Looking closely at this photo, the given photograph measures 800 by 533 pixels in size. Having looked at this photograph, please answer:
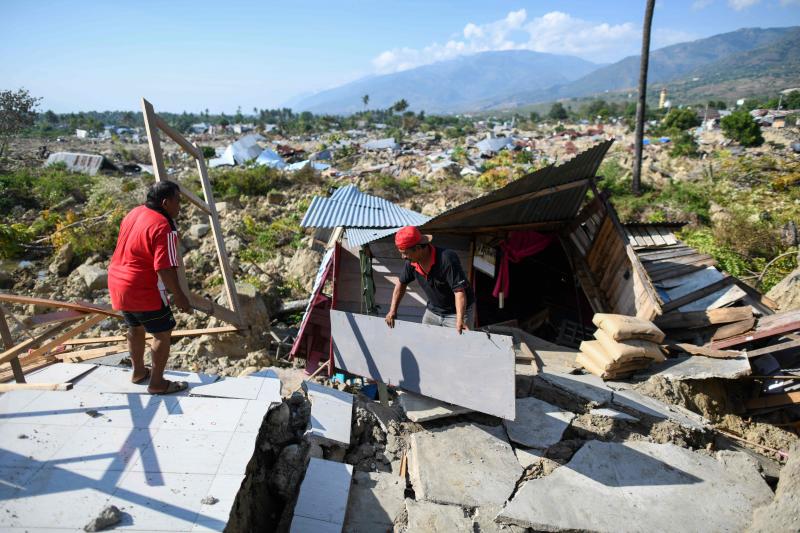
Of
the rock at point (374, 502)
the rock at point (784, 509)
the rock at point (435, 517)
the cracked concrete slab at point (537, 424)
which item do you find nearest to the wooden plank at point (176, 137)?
the rock at point (374, 502)

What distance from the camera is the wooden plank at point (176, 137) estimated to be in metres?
3.30

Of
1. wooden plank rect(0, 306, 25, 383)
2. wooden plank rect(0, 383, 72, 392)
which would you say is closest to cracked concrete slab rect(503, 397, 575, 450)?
wooden plank rect(0, 383, 72, 392)

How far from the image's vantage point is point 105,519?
72.6 inches

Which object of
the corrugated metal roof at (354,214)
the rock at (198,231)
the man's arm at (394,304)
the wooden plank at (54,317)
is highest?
the corrugated metal roof at (354,214)

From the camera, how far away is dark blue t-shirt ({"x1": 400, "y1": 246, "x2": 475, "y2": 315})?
10.4 feet

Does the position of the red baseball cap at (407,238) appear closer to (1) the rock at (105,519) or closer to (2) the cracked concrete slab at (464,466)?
(2) the cracked concrete slab at (464,466)

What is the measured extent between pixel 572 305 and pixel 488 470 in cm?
465

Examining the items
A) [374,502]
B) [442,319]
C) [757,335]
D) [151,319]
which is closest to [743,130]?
[757,335]

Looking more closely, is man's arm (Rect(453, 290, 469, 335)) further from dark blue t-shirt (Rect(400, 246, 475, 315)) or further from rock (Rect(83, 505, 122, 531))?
rock (Rect(83, 505, 122, 531))

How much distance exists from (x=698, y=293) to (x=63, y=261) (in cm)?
1043

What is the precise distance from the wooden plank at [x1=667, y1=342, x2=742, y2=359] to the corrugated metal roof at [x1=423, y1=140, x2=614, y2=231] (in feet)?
6.89

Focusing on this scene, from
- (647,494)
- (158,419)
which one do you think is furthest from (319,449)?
(647,494)

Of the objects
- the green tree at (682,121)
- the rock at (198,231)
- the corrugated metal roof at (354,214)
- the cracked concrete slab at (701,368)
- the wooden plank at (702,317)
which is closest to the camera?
the cracked concrete slab at (701,368)

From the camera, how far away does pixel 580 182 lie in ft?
17.2
